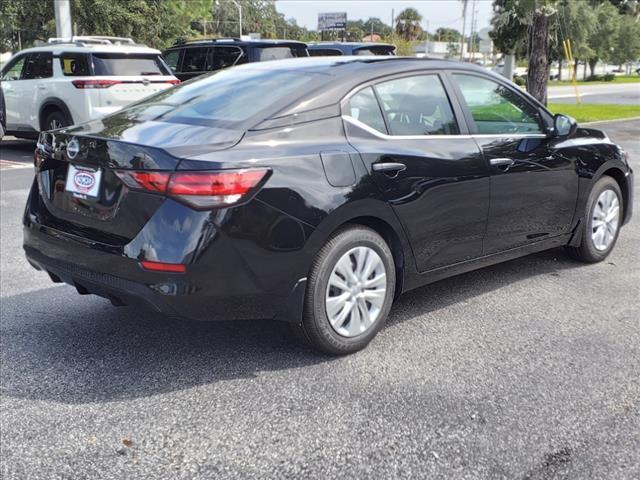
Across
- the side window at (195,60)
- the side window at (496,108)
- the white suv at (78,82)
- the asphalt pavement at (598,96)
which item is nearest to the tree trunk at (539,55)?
the side window at (195,60)

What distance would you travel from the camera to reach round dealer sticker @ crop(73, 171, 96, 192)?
3645 mm

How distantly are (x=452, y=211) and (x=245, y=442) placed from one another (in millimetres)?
1981

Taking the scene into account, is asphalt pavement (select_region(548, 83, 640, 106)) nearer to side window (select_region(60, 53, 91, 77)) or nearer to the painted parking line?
side window (select_region(60, 53, 91, 77))

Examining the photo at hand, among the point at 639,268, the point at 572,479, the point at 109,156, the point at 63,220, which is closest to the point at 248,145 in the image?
the point at 109,156

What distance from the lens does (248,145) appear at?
353 cm

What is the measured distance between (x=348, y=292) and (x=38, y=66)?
10900 mm

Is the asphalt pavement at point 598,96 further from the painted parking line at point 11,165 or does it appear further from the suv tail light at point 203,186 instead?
Result: the suv tail light at point 203,186

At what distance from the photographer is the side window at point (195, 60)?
48.4 ft

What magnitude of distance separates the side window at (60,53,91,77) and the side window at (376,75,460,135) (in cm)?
895

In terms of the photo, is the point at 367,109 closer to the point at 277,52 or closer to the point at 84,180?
the point at 84,180

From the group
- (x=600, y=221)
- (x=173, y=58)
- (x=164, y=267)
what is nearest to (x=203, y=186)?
(x=164, y=267)

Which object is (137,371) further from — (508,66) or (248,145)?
(508,66)

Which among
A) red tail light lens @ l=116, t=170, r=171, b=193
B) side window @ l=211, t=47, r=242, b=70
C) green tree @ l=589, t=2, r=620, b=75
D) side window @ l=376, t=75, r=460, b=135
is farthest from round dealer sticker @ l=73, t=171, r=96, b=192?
green tree @ l=589, t=2, r=620, b=75

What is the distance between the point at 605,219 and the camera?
18.8ft
